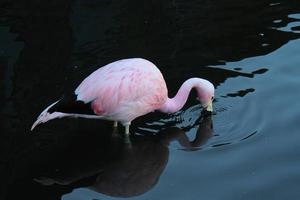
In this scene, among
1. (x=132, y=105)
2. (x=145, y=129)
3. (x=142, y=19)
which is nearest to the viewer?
(x=132, y=105)

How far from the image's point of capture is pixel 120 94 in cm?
Answer: 462

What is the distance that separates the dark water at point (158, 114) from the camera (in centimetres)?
429

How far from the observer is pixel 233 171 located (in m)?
4.38

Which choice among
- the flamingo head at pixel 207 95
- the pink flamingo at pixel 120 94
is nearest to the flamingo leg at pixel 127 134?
the pink flamingo at pixel 120 94

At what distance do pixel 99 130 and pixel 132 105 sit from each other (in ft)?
1.82

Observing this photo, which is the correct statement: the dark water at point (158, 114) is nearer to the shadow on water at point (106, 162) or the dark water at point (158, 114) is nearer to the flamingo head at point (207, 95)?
the shadow on water at point (106, 162)

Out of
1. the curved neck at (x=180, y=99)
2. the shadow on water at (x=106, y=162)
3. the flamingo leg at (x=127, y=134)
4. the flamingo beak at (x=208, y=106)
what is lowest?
the shadow on water at (x=106, y=162)

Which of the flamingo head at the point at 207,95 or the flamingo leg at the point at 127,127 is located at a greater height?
the flamingo head at the point at 207,95

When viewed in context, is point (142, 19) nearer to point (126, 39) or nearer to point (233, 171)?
point (126, 39)

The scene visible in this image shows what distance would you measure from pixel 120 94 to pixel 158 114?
75cm

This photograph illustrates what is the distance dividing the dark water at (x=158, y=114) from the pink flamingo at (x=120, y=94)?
0.30 m

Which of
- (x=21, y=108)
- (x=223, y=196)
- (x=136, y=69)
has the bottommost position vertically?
(x=223, y=196)

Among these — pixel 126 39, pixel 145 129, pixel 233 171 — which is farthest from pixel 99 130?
pixel 126 39

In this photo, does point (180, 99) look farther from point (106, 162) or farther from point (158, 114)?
point (106, 162)
